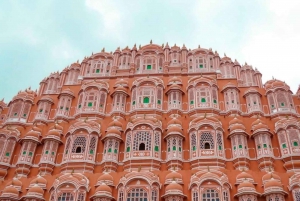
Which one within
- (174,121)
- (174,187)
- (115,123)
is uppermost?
(174,121)

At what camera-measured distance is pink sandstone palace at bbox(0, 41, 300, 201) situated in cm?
2778

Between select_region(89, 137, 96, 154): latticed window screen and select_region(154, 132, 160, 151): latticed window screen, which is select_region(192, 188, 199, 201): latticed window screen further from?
select_region(89, 137, 96, 154): latticed window screen

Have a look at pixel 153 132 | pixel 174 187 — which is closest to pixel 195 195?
pixel 174 187

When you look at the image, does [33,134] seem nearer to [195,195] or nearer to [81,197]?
[81,197]

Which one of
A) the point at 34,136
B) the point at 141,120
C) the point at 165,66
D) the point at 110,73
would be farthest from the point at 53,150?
the point at 165,66

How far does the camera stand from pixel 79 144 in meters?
33.2

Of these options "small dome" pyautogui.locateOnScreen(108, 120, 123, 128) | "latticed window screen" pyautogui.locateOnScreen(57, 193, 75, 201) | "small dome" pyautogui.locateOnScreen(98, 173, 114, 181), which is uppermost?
"small dome" pyautogui.locateOnScreen(108, 120, 123, 128)

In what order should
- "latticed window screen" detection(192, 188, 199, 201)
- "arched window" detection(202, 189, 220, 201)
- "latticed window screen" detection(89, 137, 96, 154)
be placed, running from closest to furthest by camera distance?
"arched window" detection(202, 189, 220, 201) < "latticed window screen" detection(192, 188, 199, 201) < "latticed window screen" detection(89, 137, 96, 154)

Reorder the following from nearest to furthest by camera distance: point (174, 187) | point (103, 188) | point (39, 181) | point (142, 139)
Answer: point (174, 187) → point (103, 188) → point (39, 181) → point (142, 139)

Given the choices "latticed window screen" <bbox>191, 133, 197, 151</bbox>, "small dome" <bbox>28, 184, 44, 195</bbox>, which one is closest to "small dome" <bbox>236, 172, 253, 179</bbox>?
"latticed window screen" <bbox>191, 133, 197, 151</bbox>

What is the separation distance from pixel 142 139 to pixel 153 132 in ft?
3.88

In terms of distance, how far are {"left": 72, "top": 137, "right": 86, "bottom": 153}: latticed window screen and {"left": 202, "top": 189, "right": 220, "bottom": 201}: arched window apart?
39.7 ft

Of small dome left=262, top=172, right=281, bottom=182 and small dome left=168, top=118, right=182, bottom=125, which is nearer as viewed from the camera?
small dome left=262, top=172, right=281, bottom=182

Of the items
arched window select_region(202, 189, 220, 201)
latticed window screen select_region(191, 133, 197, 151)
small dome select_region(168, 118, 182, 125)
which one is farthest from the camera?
small dome select_region(168, 118, 182, 125)
